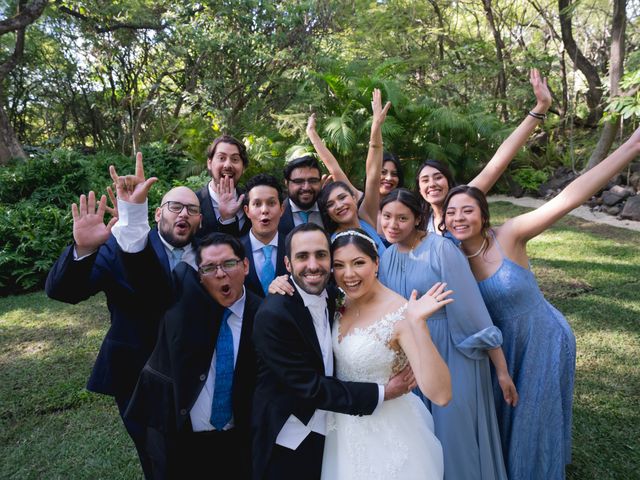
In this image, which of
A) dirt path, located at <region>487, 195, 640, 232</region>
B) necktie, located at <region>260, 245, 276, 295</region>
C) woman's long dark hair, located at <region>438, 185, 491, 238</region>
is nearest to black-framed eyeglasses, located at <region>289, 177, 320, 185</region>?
necktie, located at <region>260, 245, 276, 295</region>

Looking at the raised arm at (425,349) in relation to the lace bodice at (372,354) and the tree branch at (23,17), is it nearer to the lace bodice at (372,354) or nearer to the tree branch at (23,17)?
the lace bodice at (372,354)

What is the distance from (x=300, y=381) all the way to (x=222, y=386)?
579 mm

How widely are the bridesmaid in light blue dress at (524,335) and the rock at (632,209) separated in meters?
10.1

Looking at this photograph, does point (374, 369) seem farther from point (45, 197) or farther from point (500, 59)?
point (500, 59)

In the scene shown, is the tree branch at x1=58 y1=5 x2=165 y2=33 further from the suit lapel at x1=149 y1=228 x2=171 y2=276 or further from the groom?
the groom

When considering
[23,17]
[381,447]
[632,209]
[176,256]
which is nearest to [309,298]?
[381,447]

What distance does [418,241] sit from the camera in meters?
2.74

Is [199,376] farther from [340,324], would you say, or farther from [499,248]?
[499,248]

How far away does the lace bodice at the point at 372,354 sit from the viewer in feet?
6.79

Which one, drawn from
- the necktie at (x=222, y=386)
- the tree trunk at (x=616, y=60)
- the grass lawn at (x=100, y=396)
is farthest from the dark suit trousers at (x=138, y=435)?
the tree trunk at (x=616, y=60)

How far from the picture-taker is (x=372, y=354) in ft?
6.77

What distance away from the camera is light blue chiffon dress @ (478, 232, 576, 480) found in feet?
8.68

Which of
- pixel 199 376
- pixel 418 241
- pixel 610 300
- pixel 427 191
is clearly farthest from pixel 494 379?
pixel 610 300

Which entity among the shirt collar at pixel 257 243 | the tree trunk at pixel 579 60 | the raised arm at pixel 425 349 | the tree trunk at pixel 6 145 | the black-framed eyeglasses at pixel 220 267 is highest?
the tree trunk at pixel 579 60
